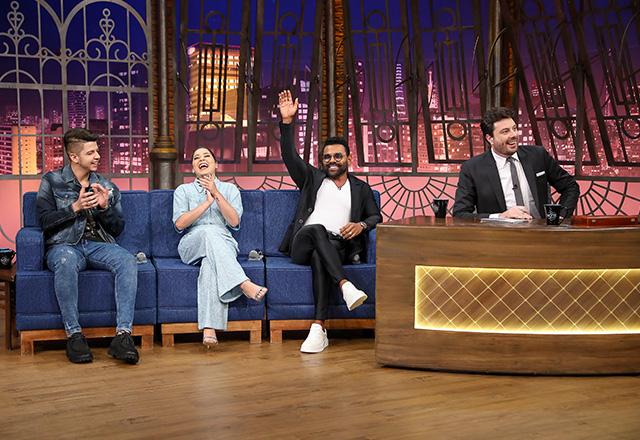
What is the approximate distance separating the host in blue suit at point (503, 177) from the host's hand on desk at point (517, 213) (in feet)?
0.63

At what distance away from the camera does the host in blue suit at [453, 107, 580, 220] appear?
4531mm

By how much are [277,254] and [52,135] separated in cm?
242

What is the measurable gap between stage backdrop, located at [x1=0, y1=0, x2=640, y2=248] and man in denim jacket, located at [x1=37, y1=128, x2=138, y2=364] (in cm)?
206

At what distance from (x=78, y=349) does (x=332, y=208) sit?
1549 mm

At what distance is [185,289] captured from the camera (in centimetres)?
461

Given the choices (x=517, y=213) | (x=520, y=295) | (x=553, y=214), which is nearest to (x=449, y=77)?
(x=517, y=213)

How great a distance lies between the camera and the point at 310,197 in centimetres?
490

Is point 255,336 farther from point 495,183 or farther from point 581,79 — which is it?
point 581,79

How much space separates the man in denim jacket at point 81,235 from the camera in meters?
4.33

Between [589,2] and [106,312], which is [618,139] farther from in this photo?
[106,312]

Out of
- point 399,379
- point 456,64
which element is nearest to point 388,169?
point 456,64

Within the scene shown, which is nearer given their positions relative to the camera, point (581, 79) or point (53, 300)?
point (53, 300)

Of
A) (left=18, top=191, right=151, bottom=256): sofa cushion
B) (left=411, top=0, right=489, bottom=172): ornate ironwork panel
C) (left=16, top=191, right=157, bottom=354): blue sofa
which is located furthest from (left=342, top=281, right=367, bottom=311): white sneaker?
(left=411, top=0, right=489, bottom=172): ornate ironwork panel

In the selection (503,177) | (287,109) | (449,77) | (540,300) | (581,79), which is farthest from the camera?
(449,77)
